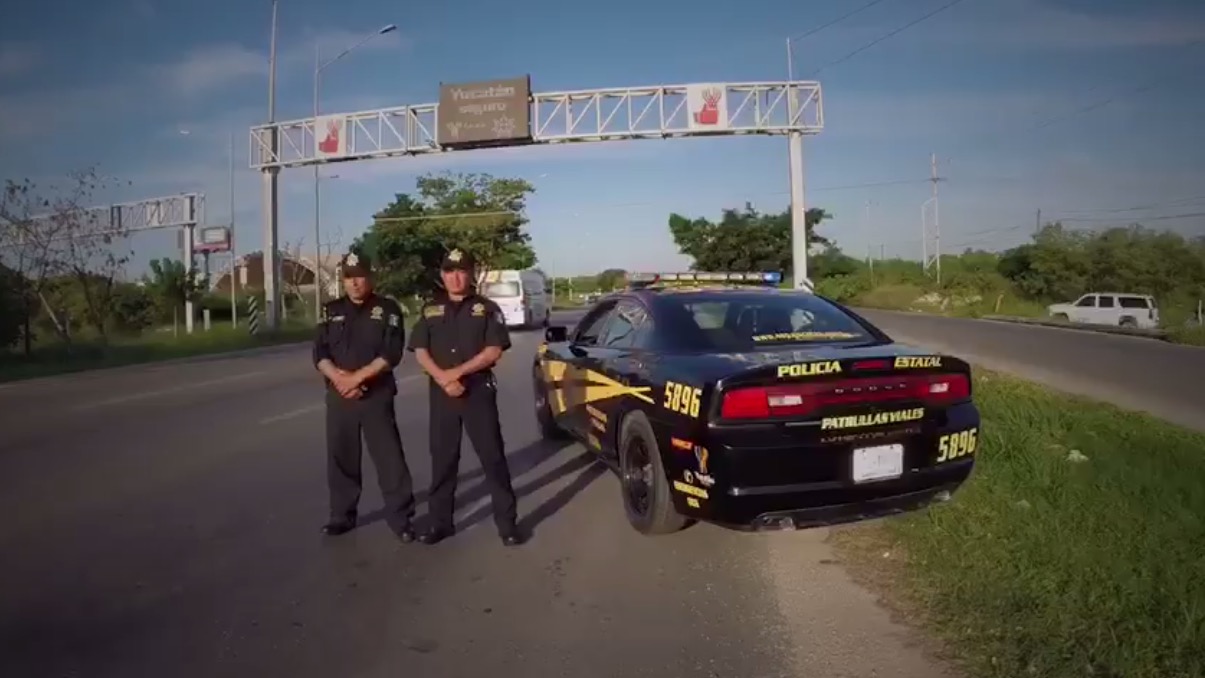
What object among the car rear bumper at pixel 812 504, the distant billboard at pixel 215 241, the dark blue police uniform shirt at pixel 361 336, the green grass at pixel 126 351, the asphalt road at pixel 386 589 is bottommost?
the asphalt road at pixel 386 589

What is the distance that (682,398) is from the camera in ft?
16.0

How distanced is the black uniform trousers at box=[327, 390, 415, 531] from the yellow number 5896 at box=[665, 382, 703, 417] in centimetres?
165

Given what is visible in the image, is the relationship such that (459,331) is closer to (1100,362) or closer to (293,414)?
(293,414)

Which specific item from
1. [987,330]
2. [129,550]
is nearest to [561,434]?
[129,550]

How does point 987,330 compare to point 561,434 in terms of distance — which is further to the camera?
point 987,330

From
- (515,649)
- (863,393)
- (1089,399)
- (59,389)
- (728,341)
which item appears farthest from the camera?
(59,389)

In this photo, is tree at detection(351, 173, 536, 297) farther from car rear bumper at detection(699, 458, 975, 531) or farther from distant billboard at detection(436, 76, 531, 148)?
car rear bumper at detection(699, 458, 975, 531)

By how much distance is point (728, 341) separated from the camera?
564cm

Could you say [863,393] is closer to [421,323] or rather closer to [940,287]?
[421,323]

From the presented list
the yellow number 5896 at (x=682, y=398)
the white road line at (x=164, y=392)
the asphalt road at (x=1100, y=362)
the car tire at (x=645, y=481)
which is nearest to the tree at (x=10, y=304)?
the white road line at (x=164, y=392)

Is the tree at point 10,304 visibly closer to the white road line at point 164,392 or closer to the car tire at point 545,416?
the white road line at point 164,392

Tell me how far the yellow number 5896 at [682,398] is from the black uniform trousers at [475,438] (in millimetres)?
1011

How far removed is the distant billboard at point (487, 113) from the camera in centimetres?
2695

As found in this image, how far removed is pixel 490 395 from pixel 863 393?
2025mm
